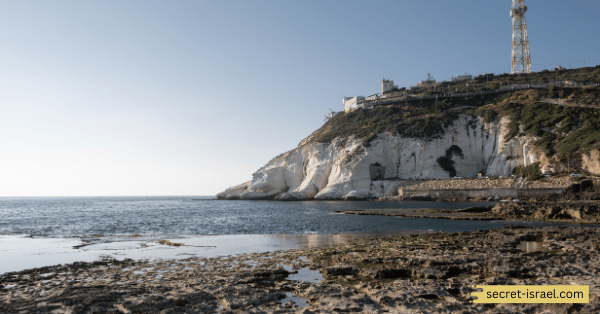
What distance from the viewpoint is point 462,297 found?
1014cm

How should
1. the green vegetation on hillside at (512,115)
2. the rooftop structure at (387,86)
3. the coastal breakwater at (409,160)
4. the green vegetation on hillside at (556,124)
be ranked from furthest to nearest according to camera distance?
the rooftop structure at (387,86) < the coastal breakwater at (409,160) < the green vegetation on hillside at (512,115) < the green vegetation on hillside at (556,124)

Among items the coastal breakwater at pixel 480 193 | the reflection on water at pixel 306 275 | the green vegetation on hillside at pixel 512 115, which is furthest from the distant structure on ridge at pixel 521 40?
the reflection on water at pixel 306 275

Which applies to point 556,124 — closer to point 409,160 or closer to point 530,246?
point 409,160

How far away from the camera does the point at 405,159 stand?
281ft

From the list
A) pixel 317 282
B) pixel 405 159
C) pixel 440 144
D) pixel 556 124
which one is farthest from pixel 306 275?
pixel 556 124

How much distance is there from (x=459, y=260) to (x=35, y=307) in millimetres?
14154

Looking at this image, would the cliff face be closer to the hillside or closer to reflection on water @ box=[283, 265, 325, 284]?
the hillside

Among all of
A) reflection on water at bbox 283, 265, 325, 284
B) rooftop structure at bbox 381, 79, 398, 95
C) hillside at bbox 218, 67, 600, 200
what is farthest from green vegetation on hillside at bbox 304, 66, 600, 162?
reflection on water at bbox 283, 265, 325, 284

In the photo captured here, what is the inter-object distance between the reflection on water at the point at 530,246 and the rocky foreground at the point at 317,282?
0.17 ft

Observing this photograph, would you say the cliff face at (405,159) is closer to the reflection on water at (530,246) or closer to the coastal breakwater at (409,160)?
the coastal breakwater at (409,160)

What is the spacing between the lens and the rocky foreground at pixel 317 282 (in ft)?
31.8

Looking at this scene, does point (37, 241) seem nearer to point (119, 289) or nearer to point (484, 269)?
point (119, 289)

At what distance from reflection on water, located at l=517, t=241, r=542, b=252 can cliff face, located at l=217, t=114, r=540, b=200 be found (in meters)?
58.8

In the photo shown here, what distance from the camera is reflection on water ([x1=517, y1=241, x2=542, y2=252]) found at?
58.0 ft
